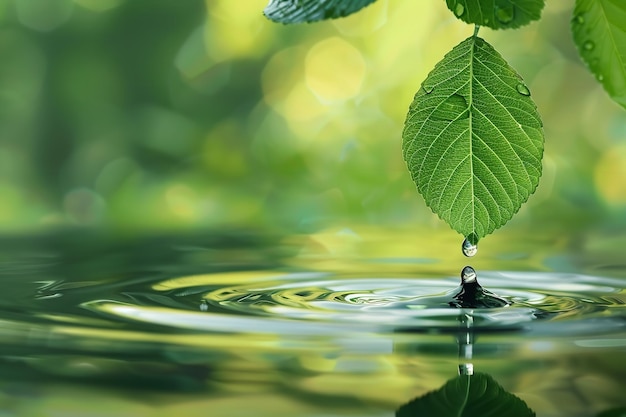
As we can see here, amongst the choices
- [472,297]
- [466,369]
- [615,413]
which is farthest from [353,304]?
[615,413]

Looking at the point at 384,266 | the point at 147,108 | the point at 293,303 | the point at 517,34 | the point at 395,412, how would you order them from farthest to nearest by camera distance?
1. the point at 147,108
2. the point at 517,34
3. the point at 384,266
4. the point at 293,303
5. the point at 395,412

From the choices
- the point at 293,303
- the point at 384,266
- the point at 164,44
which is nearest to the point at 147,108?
the point at 164,44

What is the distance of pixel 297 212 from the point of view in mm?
2375

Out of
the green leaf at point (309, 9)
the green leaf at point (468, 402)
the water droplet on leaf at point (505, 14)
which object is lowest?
the green leaf at point (468, 402)

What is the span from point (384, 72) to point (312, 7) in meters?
1.90

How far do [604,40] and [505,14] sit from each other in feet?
0.17

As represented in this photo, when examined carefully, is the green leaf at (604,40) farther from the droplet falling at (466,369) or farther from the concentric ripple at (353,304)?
the concentric ripple at (353,304)

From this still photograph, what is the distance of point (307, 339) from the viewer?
2.45 feet

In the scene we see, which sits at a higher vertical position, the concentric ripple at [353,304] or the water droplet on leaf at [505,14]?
the water droplet on leaf at [505,14]

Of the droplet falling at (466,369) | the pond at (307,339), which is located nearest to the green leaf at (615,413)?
the pond at (307,339)

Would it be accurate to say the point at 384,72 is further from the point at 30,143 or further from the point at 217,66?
the point at 30,143

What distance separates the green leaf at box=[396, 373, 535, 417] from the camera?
0.52 metres

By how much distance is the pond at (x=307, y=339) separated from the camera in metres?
0.56

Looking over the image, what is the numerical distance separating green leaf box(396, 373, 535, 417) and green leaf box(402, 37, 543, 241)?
0.11 metres
